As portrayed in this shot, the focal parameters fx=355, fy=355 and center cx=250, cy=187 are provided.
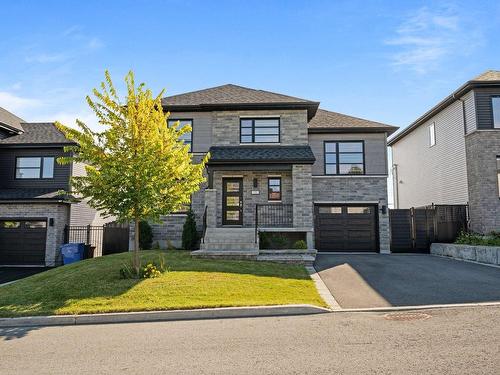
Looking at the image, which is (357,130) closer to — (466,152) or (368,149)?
(368,149)

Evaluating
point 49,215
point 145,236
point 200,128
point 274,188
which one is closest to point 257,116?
point 200,128

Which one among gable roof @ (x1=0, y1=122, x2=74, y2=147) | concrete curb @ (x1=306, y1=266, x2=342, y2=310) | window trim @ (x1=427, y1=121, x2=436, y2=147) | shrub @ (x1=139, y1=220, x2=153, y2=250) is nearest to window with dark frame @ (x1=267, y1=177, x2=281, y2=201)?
concrete curb @ (x1=306, y1=266, x2=342, y2=310)

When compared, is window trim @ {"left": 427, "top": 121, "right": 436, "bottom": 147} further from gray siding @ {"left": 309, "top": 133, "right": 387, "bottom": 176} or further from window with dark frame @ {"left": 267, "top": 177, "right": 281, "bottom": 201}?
window with dark frame @ {"left": 267, "top": 177, "right": 281, "bottom": 201}

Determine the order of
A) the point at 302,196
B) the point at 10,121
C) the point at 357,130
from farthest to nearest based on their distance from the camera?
the point at 10,121 → the point at 357,130 → the point at 302,196

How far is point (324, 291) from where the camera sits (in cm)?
947

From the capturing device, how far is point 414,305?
795 centimetres

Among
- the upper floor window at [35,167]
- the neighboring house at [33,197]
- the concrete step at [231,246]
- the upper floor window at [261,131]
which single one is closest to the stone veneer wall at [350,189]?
the upper floor window at [261,131]

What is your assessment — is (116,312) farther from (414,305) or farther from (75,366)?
(414,305)

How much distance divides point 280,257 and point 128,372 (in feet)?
30.5

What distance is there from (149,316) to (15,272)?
11936 millimetres

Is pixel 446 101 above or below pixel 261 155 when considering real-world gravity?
above

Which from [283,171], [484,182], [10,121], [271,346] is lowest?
[271,346]

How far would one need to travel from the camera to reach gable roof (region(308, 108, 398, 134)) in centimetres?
1834

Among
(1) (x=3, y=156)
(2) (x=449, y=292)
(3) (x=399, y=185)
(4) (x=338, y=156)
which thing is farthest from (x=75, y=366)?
(3) (x=399, y=185)
